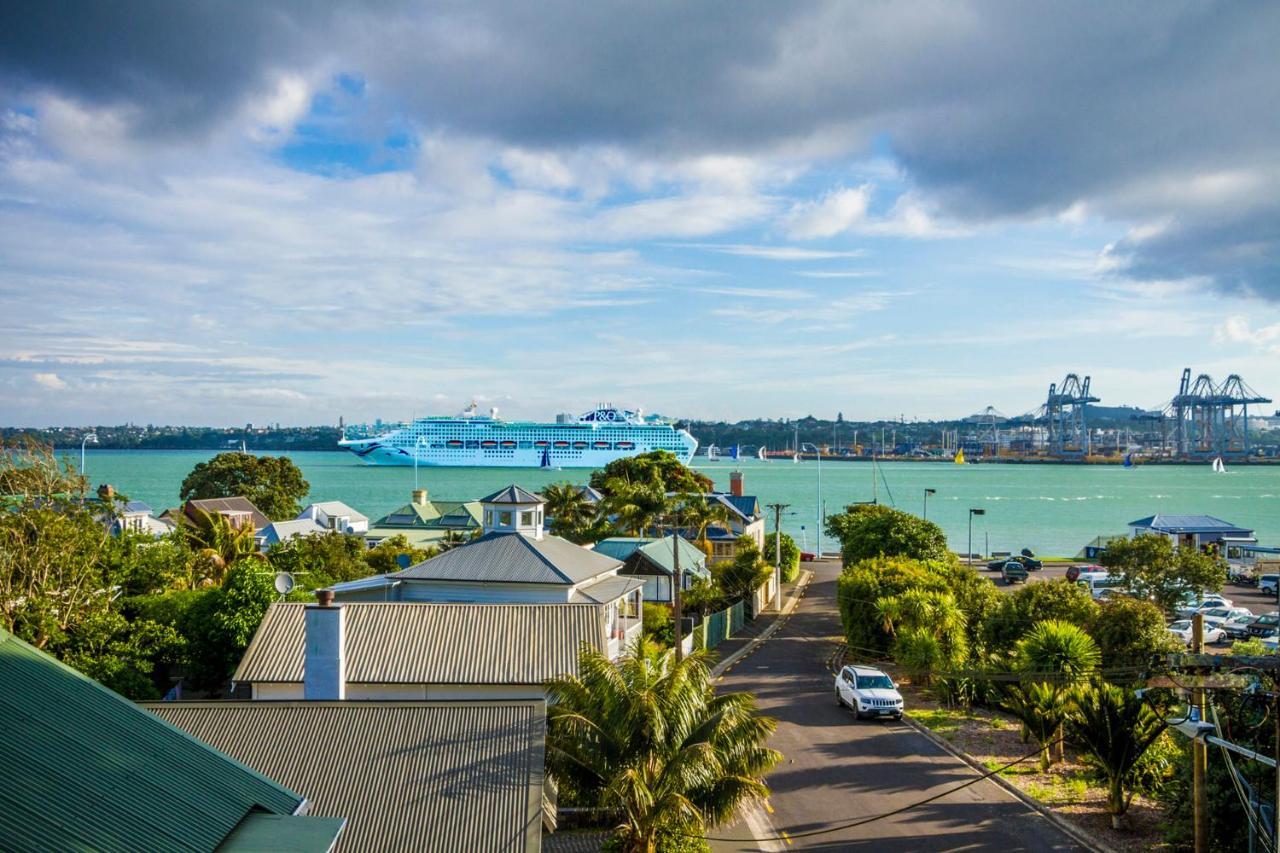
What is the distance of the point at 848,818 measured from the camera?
1695 cm

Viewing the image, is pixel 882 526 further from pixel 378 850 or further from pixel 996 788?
pixel 378 850

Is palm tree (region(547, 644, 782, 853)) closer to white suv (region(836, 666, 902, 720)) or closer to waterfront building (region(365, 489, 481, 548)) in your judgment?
white suv (region(836, 666, 902, 720))

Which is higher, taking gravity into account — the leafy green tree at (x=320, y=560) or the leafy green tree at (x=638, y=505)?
the leafy green tree at (x=638, y=505)

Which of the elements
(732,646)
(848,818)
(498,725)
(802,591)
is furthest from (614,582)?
(802,591)

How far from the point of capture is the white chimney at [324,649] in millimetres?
15672

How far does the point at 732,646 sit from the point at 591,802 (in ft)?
69.5

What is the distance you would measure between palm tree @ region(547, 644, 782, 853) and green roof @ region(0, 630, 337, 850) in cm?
485

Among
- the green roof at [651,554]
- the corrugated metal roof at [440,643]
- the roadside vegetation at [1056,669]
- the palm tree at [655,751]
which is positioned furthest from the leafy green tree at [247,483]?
the palm tree at [655,751]

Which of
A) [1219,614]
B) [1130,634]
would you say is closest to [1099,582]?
[1219,614]

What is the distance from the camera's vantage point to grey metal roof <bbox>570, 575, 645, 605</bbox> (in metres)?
26.5

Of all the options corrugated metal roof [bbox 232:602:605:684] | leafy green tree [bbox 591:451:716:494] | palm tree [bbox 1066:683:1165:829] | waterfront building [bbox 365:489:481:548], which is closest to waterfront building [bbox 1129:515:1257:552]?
leafy green tree [bbox 591:451:716:494]

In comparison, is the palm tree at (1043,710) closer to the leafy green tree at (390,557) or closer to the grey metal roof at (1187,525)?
the leafy green tree at (390,557)

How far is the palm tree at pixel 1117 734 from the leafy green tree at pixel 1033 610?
33.9ft

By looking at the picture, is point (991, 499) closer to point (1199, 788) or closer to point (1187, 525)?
point (1187, 525)
